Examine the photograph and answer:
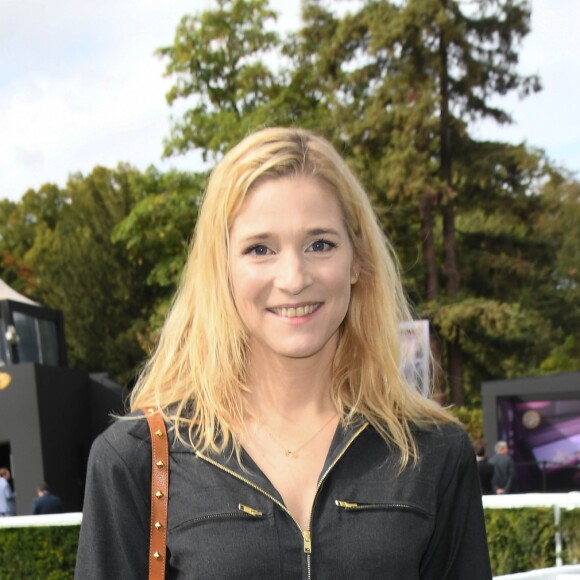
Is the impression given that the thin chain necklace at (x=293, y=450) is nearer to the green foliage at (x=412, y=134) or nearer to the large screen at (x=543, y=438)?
the large screen at (x=543, y=438)

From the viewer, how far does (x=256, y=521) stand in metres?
2.06

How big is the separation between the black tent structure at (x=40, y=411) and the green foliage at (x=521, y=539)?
1248cm

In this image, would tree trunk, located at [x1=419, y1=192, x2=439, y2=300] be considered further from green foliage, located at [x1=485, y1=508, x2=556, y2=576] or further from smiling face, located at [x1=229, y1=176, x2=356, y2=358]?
smiling face, located at [x1=229, y1=176, x2=356, y2=358]

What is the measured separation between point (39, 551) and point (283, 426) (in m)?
6.00

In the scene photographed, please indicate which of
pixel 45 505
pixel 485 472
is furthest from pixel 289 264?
pixel 45 505

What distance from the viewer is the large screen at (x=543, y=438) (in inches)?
819

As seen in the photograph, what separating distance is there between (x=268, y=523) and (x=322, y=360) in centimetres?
42

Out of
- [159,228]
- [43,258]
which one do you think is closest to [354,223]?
[159,228]

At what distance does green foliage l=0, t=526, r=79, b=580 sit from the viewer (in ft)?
25.3

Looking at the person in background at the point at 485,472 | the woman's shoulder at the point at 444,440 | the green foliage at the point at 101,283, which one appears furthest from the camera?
the green foliage at the point at 101,283

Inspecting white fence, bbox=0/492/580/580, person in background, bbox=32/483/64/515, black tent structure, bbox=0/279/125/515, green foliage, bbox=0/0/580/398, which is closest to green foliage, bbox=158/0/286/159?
A: green foliage, bbox=0/0/580/398

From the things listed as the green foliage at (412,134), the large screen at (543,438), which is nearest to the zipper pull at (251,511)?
the large screen at (543,438)

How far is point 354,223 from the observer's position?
2303 millimetres

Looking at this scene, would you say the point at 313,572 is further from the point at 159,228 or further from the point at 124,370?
the point at 124,370
